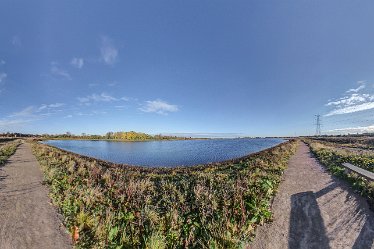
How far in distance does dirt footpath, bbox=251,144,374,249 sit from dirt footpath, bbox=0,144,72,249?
18.3 feet

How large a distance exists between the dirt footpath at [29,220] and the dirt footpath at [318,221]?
5564mm

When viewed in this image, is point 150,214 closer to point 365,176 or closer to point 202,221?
point 202,221

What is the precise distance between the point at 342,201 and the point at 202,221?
239 inches

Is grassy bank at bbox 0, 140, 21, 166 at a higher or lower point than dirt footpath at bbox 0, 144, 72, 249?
higher

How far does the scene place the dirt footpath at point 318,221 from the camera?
6371 millimetres

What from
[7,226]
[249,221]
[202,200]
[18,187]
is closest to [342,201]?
[249,221]

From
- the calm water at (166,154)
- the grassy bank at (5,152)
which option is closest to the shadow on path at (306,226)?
the calm water at (166,154)

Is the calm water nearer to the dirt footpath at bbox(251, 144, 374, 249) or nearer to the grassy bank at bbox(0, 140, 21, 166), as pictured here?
the grassy bank at bbox(0, 140, 21, 166)

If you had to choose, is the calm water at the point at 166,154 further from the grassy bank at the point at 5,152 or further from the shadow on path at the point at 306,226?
the shadow on path at the point at 306,226

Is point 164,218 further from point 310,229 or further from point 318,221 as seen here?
point 318,221

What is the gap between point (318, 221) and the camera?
7.41 m

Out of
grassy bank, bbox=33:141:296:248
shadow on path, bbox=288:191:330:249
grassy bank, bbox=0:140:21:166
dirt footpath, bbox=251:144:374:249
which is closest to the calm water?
grassy bank, bbox=0:140:21:166

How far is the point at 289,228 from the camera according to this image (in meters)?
7.09

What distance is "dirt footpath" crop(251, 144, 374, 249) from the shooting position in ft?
20.9
